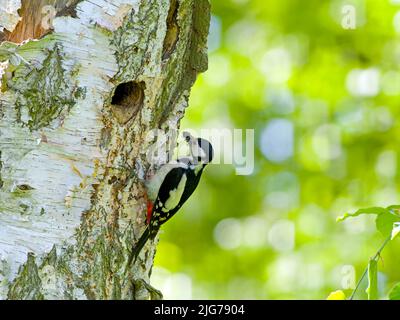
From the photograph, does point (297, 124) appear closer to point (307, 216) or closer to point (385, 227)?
point (307, 216)

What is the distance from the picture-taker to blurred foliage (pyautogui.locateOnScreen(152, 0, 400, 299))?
8578mm

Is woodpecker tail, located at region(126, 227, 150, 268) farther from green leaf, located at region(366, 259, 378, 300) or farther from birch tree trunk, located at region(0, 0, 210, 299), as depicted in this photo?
green leaf, located at region(366, 259, 378, 300)

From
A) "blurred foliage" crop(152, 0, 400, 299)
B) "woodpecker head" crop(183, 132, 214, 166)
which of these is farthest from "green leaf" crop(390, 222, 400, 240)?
"blurred foliage" crop(152, 0, 400, 299)

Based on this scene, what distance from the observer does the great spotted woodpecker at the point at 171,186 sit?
4.03 metres

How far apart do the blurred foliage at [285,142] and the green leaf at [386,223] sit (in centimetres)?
555

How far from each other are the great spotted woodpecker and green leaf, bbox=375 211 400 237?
1.47 m

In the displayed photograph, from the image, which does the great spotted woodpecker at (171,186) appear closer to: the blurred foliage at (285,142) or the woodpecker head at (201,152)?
the woodpecker head at (201,152)

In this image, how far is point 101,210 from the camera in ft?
12.4

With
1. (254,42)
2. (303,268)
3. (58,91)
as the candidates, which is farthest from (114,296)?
(254,42)

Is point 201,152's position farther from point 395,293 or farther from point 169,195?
point 395,293

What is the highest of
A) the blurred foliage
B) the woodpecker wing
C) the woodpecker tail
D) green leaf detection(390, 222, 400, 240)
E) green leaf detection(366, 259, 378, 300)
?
the blurred foliage

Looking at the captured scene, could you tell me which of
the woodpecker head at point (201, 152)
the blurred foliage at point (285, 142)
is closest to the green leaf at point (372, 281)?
the woodpecker head at point (201, 152)

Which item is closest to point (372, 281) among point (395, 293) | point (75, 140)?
point (395, 293)

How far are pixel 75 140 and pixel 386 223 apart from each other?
5.11 ft
